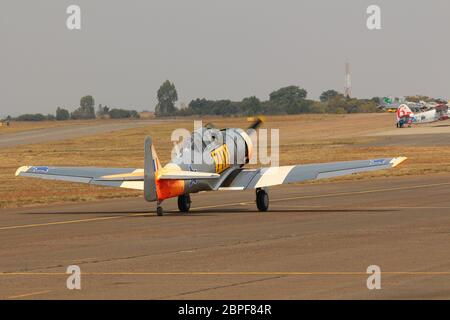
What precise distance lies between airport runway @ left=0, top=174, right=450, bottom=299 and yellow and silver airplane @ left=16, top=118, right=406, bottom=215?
82 cm

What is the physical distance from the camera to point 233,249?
1997 cm

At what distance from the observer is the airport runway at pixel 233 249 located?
14.9m

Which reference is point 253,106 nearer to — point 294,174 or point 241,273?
point 294,174

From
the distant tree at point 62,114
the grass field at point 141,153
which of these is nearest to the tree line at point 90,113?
the distant tree at point 62,114

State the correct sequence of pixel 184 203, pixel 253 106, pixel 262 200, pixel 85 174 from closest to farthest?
1. pixel 262 200
2. pixel 184 203
3. pixel 85 174
4. pixel 253 106

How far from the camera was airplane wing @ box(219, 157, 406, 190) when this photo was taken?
28.6 meters

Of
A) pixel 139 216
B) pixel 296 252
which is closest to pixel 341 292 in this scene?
pixel 296 252

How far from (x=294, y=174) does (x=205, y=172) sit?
2619mm

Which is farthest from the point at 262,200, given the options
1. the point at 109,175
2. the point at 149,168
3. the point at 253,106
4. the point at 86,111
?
→ the point at 86,111

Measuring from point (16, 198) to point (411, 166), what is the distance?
22.4 m

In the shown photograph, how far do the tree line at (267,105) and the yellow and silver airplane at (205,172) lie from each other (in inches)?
805

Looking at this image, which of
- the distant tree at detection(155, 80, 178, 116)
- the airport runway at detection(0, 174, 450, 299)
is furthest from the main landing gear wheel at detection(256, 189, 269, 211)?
the distant tree at detection(155, 80, 178, 116)

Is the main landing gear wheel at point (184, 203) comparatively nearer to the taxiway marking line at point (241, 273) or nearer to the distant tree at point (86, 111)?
the taxiway marking line at point (241, 273)
